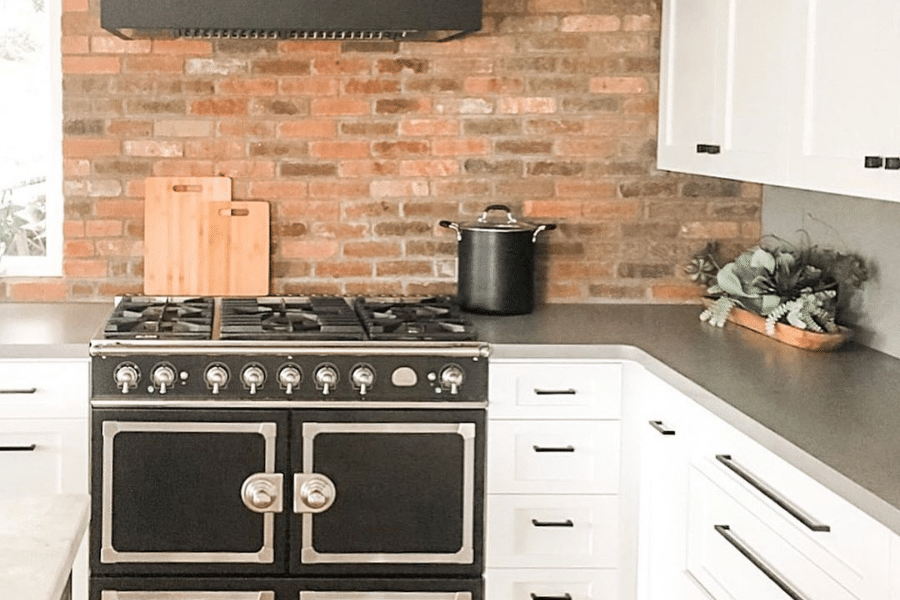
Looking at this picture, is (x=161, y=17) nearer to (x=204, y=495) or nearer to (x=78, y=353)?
(x=78, y=353)

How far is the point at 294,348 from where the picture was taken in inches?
141

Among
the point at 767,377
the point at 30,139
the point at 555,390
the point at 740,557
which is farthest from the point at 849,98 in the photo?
the point at 30,139

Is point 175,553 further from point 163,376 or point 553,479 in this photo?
point 553,479

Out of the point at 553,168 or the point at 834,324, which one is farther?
the point at 553,168

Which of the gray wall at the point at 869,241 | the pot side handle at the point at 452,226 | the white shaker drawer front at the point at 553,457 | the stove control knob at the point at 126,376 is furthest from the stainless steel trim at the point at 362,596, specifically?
the gray wall at the point at 869,241

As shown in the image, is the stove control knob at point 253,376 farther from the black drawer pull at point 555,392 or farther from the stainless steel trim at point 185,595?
the black drawer pull at point 555,392

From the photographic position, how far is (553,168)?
439 cm

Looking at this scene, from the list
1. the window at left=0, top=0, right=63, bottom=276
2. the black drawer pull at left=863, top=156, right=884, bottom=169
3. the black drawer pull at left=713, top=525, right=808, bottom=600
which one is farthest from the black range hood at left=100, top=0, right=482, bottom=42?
the black drawer pull at left=713, top=525, right=808, bottom=600

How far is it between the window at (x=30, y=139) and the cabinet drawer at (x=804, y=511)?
7.43ft

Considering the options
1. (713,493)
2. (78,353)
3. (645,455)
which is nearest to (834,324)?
(645,455)

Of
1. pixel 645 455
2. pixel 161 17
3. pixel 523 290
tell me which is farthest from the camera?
pixel 523 290

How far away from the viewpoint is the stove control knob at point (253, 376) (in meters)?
3.57

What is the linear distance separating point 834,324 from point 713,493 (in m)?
0.87

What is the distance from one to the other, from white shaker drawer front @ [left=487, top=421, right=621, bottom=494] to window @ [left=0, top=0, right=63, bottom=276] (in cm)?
155
